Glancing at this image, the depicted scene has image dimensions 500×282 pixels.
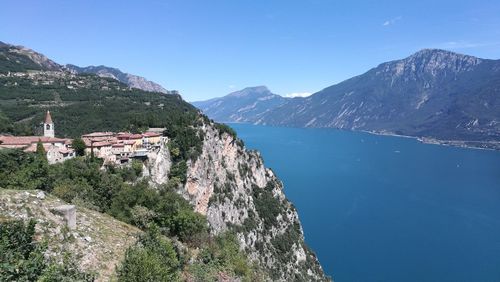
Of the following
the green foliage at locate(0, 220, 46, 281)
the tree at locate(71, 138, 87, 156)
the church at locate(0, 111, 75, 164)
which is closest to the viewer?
the green foliage at locate(0, 220, 46, 281)

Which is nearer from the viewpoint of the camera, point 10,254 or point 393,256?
point 10,254

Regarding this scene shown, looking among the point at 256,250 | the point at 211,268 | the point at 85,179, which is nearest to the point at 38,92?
the point at 256,250

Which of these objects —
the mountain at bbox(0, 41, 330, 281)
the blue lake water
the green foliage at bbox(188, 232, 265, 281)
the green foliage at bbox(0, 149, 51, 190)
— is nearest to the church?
the mountain at bbox(0, 41, 330, 281)

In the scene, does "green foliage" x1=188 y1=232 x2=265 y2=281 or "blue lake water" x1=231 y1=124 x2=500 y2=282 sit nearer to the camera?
"green foliage" x1=188 y1=232 x2=265 y2=281

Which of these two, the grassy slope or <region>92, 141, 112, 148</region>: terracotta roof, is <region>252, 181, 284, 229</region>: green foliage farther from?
the grassy slope

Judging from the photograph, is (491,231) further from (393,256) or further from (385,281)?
(385,281)
